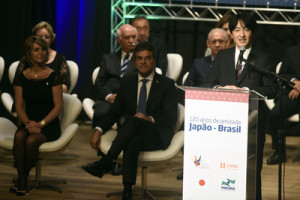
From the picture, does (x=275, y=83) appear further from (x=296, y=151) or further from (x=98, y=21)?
(x=98, y=21)

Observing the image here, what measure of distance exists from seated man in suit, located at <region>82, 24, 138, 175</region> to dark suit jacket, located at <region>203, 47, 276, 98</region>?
2009 millimetres

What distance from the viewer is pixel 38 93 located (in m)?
5.24

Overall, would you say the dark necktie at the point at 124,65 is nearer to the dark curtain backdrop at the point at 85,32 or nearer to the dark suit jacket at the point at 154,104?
Result: the dark suit jacket at the point at 154,104

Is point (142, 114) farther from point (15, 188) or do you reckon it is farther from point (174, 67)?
point (174, 67)

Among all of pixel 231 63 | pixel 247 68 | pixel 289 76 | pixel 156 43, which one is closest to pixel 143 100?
pixel 231 63

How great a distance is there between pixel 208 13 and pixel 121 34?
8.26ft

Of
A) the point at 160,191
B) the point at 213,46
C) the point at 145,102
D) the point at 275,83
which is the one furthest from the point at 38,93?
the point at 275,83

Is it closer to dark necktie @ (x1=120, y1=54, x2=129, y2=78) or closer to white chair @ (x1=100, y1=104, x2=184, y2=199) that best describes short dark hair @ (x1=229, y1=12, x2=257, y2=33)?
white chair @ (x1=100, y1=104, x2=184, y2=199)

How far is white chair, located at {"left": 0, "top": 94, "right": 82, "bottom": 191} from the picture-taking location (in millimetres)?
4922

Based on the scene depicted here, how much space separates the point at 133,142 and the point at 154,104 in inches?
19.8

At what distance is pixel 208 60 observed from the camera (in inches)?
231

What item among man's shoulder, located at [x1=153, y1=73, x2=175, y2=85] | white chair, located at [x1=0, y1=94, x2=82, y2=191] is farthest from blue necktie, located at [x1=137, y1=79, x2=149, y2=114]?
white chair, located at [x1=0, y1=94, x2=82, y2=191]

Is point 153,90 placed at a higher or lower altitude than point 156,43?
lower

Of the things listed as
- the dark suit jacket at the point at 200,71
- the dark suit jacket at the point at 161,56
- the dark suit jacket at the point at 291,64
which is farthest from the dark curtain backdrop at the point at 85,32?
the dark suit jacket at the point at 200,71
